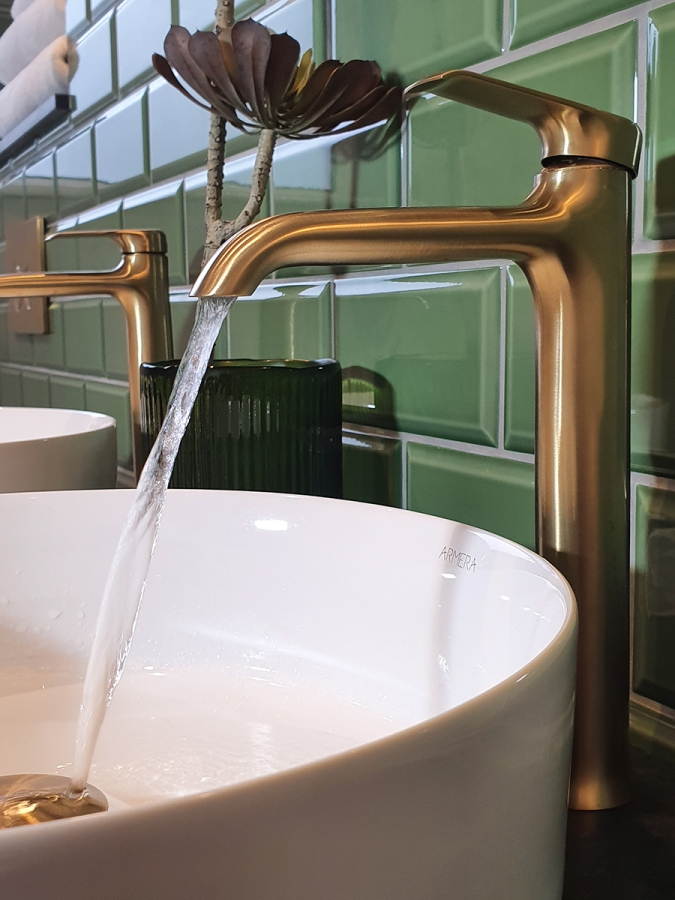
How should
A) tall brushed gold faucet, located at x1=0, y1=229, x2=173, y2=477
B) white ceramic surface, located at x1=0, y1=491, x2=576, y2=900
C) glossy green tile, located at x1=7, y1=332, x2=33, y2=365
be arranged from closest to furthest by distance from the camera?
white ceramic surface, located at x1=0, y1=491, x2=576, y2=900, tall brushed gold faucet, located at x1=0, y1=229, x2=173, y2=477, glossy green tile, located at x1=7, y1=332, x2=33, y2=365

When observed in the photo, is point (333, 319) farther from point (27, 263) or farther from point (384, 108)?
point (27, 263)

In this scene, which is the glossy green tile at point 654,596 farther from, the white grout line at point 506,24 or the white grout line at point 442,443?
the white grout line at point 506,24

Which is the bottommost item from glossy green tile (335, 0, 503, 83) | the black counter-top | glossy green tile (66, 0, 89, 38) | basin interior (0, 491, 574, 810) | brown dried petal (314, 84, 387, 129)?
the black counter-top

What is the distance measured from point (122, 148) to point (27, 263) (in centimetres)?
41

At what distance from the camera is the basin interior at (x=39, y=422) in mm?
783

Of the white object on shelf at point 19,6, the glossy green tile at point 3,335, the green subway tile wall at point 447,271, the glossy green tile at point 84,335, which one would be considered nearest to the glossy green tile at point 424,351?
the green subway tile wall at point 447,271

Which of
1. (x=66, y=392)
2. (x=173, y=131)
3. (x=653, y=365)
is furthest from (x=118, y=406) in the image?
(x=653, y=365)

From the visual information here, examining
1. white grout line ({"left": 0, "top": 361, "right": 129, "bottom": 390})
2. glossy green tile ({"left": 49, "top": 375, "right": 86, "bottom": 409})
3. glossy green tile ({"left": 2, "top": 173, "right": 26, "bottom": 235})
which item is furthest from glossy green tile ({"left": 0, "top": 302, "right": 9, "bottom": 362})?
glossy green tile ({"left": 49, "top": 375, "right": 86, "bottom": 409})

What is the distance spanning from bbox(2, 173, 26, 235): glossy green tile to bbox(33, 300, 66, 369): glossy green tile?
22 centimetres

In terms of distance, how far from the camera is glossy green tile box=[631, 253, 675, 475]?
43cm

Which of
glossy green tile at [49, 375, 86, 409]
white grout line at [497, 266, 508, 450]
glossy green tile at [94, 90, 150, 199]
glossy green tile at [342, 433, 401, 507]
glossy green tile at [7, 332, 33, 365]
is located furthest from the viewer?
glossy green tile at [7, 332, 33, 365]

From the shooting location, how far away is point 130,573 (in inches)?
16.9

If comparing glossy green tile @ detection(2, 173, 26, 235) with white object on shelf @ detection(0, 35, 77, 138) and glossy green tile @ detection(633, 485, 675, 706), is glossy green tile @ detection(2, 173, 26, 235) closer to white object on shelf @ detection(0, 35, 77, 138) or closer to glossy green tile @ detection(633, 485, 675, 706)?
white object on shelf @ detection(0, 35, 77, 138)

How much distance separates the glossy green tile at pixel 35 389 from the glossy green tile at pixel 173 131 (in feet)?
1.66
